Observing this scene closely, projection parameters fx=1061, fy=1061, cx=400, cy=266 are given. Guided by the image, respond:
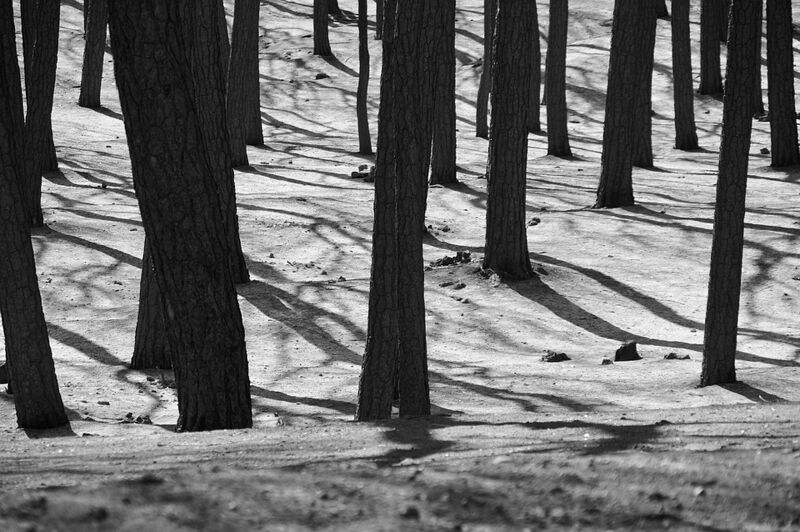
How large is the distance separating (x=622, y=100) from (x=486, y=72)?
6.71m

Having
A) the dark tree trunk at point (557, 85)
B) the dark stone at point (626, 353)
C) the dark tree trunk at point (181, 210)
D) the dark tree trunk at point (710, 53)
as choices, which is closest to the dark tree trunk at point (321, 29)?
the dark tree trunk at point (557, 85)

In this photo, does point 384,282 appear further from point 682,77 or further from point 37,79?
point 682,77

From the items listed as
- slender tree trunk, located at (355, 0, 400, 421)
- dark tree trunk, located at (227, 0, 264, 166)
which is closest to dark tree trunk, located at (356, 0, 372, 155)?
dark tree trunk, located at (227, 0, 264, 166)

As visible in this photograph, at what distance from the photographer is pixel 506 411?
299 inches

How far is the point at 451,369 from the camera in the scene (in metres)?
9.08

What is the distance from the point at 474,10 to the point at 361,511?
103 ft

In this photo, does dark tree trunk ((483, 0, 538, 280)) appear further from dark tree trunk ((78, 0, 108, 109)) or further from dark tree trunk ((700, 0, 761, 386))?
dark tree trunk ((78, 0, 108, 109))

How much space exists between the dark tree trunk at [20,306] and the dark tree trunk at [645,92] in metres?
9.58

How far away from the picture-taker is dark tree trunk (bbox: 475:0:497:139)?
67.0 feet

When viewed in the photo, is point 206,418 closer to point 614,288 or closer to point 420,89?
point 420,89

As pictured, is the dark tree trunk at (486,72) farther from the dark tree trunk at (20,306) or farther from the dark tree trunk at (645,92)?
the dark tree trunk at (20,306)

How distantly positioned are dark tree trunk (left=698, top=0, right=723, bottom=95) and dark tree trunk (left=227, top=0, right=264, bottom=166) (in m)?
9.91

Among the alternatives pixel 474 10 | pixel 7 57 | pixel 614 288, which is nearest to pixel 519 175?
pixel 614 288

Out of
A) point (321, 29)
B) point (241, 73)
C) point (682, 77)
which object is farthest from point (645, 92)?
point (321, 29)
